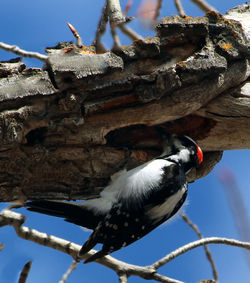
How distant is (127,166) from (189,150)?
1.46 ft

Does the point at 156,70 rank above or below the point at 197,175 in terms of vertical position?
above

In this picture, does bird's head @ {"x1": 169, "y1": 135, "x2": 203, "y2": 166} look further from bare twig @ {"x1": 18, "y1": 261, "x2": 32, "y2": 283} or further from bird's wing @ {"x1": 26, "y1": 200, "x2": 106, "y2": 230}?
bare twig @ {"x1": 18, "y1": 261, "x2": 32, "y2": 283}

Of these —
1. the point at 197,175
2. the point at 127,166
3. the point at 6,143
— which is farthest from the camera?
the point at 197,175

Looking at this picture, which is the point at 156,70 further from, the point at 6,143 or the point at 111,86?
the point at 6,143

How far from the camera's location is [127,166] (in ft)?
10.1

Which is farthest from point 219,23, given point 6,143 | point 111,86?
point 6,143

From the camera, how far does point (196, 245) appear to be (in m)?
2.62

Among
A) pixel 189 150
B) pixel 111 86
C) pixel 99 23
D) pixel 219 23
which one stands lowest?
pixel 189 150

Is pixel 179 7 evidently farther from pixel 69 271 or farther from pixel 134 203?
pixel 69 271

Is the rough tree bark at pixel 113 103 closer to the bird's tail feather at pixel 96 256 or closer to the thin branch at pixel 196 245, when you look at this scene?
the bird's tail feather at pixel 96 256

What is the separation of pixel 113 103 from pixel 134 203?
0.72 m

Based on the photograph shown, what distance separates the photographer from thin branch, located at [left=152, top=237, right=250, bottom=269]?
254 centimetres

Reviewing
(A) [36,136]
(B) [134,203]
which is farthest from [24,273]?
(B) [134,203]

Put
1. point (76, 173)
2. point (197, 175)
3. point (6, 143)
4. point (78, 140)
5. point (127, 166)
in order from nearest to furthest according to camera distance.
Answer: point (6, 143), point (78, 140), point (76, 173), point (127, 166), point (197, 175)
